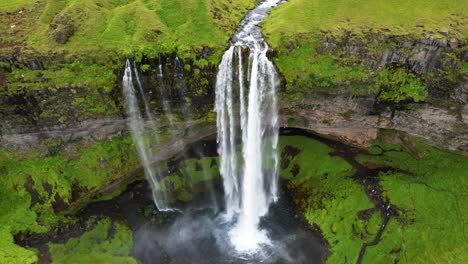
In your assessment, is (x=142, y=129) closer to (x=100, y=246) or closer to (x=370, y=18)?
(x=100, y=246)

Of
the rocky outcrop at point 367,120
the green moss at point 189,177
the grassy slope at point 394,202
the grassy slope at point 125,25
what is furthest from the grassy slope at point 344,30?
the green moss at point 189,177

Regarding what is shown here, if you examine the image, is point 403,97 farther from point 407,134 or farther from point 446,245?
point 446,245

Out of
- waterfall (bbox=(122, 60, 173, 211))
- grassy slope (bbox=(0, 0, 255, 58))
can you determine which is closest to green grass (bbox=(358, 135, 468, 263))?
waterfall (bbox=(122, 60, 173, 211))

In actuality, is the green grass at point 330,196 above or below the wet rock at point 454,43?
below

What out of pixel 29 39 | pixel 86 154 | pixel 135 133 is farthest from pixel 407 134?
pixel 29 39

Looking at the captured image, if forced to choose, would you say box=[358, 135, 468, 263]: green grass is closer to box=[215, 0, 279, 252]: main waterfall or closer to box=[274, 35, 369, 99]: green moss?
box=[274, 35, 369, 99]: green moss

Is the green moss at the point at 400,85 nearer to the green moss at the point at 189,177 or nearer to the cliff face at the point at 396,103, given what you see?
the cliff face at the point at 396,103

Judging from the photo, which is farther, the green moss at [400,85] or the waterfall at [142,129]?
the waterfall at [142,129]
